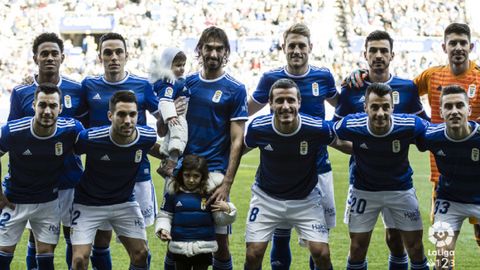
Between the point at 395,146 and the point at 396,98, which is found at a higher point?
the point at 396,98

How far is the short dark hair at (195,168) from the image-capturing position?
589 centimetres

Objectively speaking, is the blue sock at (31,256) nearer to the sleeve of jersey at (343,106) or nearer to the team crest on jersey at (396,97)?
the sleeve of jersey at (343,106)

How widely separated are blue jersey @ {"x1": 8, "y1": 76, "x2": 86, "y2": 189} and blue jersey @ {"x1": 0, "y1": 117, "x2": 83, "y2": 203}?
0.34 m

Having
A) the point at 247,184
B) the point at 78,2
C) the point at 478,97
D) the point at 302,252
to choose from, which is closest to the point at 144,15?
the point at 78,2

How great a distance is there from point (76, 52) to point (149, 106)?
21.5m

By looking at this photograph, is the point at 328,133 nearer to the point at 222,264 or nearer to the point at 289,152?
the point at 289,152

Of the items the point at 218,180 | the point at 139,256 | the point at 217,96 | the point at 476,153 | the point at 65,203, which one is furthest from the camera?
the point at 65,203

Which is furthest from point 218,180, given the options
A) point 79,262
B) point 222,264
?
point 79,262

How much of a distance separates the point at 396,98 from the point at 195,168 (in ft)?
5.67

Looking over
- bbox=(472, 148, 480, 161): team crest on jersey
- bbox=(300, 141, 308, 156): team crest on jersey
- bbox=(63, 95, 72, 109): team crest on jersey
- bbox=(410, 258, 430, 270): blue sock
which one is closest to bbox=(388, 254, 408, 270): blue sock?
bbox=(410, 258, 430, 270): blue sock

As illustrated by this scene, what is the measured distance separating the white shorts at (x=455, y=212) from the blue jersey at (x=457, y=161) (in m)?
0.04

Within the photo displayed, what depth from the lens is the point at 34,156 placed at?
5.95m

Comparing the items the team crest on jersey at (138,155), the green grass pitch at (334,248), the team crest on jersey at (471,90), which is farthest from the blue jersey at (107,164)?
the team crest on jersey at (471,90)

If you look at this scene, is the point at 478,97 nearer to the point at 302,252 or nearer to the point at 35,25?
the point at 302,252
